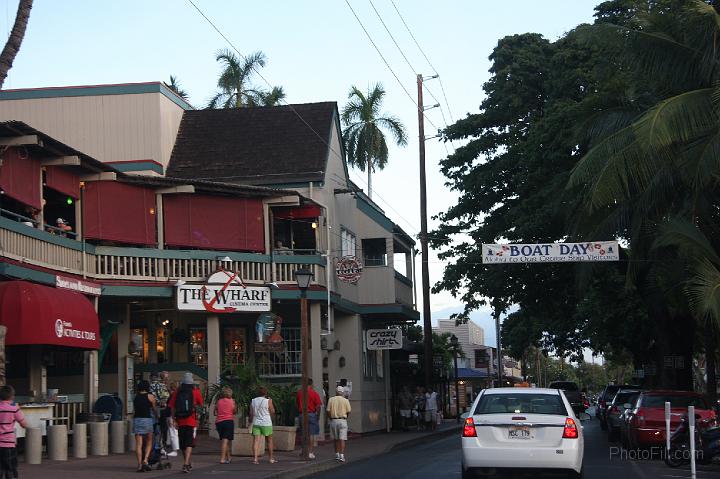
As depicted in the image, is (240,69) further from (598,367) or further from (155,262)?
(598,367)

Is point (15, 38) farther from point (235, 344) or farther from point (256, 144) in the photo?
point (256, 144)

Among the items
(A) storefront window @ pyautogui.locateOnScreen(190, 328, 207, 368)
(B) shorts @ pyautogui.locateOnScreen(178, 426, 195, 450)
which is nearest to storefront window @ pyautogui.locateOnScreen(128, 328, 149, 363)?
(A) storefront window @ pyautogui.locateOnScreen(190, 328, 207, 368)

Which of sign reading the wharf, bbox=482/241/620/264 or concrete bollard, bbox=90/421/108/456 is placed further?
sign reading the wharf, bbox=482/241/620/264

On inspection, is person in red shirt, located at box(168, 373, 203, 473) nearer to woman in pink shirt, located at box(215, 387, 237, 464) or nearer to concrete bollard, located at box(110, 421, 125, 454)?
woman in pink shirt, located at box(215, 387, 237, 464)

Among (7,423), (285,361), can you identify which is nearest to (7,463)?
(7,423)

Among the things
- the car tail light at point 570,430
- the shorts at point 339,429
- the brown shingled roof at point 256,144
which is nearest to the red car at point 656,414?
the shorts at point 339,429

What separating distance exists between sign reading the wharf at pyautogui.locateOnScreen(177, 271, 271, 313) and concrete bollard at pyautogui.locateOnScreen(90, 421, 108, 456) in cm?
532

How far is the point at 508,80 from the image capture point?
37.0m

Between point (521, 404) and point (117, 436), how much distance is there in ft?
36.7

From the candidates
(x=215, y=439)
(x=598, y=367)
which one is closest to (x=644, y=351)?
(x=215, y=439)

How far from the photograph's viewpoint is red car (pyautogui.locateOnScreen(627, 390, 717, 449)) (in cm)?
2224

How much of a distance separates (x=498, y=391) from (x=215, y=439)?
13816 millimetres

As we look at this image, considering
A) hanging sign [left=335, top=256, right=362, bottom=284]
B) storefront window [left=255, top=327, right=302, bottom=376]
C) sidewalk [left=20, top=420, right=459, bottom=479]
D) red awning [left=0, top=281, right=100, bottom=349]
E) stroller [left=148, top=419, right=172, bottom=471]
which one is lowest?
sidewalk [left=20, top=420, right=459, bottom=479]

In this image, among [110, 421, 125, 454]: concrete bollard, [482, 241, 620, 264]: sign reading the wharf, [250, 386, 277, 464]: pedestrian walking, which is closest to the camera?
[250, 386, 277, 464]: pedestrian walking
